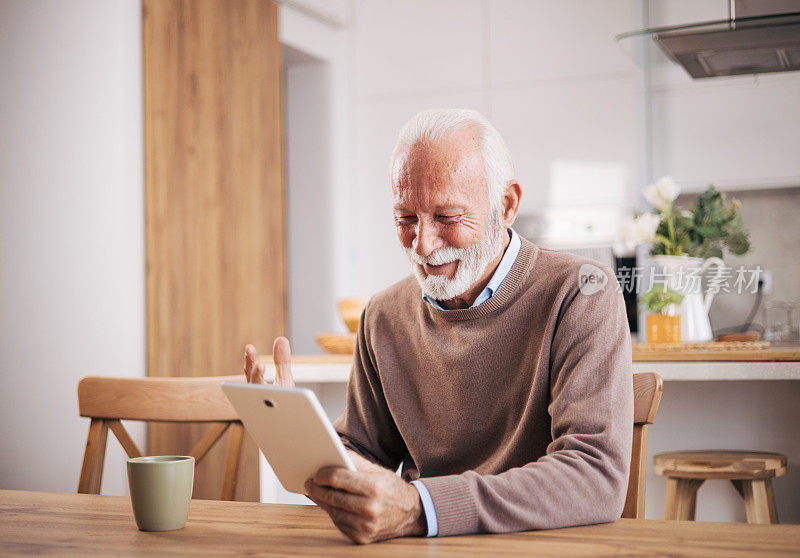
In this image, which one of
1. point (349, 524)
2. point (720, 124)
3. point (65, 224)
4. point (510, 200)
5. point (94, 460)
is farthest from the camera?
point (720, 124)

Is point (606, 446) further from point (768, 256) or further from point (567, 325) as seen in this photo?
point (768, 256)

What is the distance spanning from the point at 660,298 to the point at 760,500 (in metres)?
0.63

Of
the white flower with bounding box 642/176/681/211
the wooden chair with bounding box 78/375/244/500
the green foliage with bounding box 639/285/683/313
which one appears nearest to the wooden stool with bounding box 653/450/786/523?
the green foliage with bounding box 639/285/683/313

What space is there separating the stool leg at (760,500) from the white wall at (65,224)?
1.96 m

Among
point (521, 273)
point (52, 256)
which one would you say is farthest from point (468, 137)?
point (52, 256)

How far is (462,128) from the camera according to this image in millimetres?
1438

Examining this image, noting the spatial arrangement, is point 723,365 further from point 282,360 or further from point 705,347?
point 282,360

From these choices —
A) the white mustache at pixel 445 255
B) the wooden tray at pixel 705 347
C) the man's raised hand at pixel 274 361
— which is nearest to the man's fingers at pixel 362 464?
the man's raised hand at pixel 274 361

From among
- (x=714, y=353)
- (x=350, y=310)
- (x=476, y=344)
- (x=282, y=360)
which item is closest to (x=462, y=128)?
(x=476, y=344)

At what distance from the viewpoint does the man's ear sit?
151cm

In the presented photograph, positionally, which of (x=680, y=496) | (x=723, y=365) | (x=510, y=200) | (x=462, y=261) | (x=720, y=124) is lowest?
(x=680, y=496)

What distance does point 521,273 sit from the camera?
1.48m

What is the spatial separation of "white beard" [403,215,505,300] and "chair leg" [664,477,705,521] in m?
1.16

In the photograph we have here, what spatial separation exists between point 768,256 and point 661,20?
4.13ft
